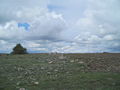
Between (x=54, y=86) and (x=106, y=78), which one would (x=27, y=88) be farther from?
(x=106, y=78)

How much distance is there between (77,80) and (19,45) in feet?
99.5

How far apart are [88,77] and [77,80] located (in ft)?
3.54

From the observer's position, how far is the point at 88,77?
9930 mm

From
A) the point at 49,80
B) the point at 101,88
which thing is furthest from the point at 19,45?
the point at 101,88

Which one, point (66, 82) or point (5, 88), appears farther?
point (66, 82)

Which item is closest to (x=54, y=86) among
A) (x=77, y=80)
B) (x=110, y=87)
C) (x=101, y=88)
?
(x=77, y=80)

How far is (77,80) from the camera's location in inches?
364

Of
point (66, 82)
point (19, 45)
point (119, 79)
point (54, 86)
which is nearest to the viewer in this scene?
point (54, 86)

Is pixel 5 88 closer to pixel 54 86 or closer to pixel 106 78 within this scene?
pixel 54 86

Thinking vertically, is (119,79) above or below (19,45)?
below

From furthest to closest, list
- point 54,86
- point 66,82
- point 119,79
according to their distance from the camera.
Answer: point 119,79
point 66,82
point 54,86

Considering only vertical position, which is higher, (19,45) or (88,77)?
(19,45)

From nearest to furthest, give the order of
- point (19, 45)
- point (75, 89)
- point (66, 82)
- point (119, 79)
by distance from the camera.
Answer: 1. point (75, 89)
2. point (66, 82)
3. point (119, 79)
4. point (19, 45)

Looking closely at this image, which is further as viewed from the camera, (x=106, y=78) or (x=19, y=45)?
(x=19, y=45)
